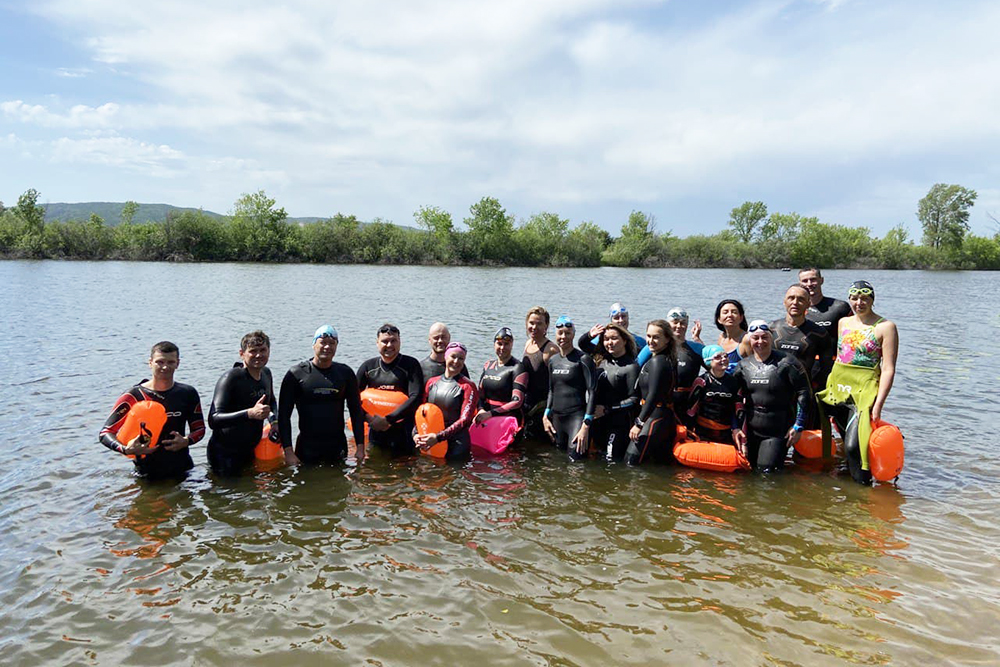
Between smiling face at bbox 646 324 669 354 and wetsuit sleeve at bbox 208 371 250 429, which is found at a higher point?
smiling face at bbox 646 324 669 354

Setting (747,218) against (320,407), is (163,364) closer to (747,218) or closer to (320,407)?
(320,407)

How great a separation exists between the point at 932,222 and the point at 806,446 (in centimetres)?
9540

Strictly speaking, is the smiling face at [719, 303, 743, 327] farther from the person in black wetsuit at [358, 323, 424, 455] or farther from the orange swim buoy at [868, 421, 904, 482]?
the person in black wetsuit at [358, 323, 424, 455]

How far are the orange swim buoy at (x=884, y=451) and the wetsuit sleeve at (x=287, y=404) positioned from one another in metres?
6.04

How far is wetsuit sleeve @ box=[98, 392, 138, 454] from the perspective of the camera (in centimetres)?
535

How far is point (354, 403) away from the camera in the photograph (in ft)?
21.3

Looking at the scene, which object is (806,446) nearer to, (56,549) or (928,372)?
(56,549)

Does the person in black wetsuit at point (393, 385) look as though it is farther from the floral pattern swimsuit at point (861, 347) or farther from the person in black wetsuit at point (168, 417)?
the floral pattern swimsuit at point (861, 347)

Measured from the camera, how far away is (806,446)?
22.2ft

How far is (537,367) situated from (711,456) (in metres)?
2.31

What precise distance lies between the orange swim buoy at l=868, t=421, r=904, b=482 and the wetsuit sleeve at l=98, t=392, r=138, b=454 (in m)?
7.33

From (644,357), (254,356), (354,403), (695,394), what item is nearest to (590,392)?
(644,357)

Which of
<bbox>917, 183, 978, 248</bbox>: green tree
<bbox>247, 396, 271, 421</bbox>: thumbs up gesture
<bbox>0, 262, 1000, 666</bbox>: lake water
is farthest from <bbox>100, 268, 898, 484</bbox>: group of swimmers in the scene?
<bbox>917, 183, 978, 248</bbox>: green tree

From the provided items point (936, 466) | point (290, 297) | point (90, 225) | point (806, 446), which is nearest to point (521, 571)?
point (806, 446)
